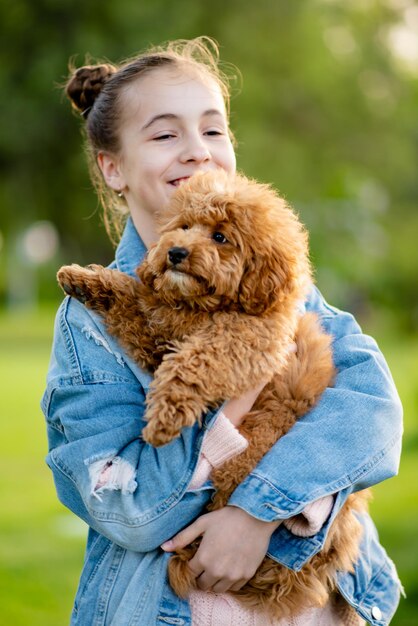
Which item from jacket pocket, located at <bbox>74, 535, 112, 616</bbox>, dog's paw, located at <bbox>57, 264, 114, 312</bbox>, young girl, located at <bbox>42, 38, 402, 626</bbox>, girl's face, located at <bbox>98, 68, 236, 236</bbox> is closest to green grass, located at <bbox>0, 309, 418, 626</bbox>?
jacket pocket, located at <bbox>74, 535, 112, 616</bbox>

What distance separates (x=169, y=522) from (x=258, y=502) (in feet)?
0.92

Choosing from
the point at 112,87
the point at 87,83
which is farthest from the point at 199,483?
the point at 87,83

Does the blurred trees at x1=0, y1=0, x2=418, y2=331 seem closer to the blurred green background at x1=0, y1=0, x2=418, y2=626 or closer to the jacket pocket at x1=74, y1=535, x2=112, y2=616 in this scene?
the blurred green background at x1=0, y1=0, x2=418, y2=626

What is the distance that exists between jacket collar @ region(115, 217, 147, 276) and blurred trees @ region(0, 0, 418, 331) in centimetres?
1559

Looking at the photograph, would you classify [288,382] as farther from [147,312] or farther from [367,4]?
[367,4]

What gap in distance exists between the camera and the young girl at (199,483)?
2.60m

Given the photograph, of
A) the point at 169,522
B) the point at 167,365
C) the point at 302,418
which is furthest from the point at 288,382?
the point at 169,522

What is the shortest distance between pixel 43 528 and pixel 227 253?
524 cm

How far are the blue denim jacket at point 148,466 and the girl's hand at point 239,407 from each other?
0.35 feet

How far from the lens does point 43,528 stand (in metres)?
7.40

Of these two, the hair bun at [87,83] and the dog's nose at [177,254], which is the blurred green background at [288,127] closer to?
the hair bun at [87,83]

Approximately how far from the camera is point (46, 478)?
915 cm

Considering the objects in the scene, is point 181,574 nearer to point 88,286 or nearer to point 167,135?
point 88,286

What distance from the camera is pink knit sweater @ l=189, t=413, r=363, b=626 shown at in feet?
8.81
